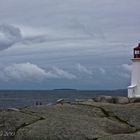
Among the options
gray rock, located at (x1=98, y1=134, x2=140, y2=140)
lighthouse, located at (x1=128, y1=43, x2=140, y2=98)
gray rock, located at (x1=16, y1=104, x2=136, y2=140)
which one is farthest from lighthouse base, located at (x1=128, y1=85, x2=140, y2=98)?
gray rock, located at (x1=98, y1=134, x2=140, y2=140)

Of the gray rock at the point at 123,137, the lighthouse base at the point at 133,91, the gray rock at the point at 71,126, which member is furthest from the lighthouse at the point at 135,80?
the gray rock at the point at 123,137

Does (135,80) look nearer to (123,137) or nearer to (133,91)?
(133,91)

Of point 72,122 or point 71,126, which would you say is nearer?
point 71,126

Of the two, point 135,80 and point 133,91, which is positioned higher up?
point 135,80

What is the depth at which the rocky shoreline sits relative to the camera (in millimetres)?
10719

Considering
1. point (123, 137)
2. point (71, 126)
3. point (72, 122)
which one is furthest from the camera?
point (72, 122)

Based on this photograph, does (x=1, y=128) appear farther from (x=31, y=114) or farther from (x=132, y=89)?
(x=132, y=89)

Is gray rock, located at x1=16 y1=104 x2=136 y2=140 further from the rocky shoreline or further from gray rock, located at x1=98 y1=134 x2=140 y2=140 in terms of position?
gray rock, located at x1=98 y1=134 x2=140 y2=140

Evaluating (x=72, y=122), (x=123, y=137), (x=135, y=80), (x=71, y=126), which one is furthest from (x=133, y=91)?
(x=123, y=137)

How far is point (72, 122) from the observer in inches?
442

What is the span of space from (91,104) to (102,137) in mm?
2743

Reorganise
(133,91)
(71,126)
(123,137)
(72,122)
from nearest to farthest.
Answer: (123,137), (71,126), (72,122), (133,91)

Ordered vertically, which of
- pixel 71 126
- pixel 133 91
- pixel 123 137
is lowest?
pixel 123 137

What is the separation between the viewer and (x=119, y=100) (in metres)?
16.6
